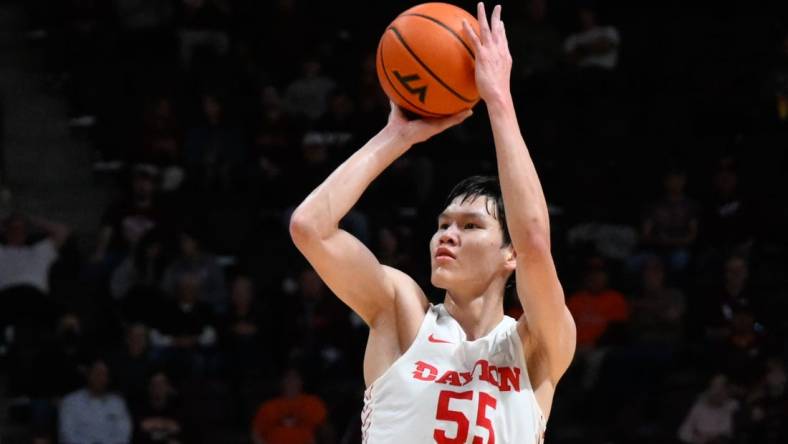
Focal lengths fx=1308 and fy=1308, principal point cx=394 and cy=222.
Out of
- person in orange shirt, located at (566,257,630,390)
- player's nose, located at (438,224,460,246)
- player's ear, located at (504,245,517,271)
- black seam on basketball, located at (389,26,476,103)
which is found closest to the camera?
black seam on basketball, located at (389,26,476,103)

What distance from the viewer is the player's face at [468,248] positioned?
4.15 meters

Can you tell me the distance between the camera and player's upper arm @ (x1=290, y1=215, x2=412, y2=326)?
3.98m

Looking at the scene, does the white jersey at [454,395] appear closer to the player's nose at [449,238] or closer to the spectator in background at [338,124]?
the player's nose at [449,238]

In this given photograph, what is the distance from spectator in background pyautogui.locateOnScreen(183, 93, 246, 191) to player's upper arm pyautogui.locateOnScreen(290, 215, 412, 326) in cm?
709

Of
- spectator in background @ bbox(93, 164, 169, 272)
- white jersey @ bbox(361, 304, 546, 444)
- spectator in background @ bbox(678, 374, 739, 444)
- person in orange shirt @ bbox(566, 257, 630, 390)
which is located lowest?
white jersey @ bbox(361, 304, 546, 444)

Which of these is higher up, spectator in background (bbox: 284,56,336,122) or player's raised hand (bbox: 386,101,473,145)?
spectator in background (bbox: 284,56,336,122)

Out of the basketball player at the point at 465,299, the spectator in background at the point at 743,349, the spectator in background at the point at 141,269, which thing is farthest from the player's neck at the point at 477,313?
the spectator in background at the point at 141,269

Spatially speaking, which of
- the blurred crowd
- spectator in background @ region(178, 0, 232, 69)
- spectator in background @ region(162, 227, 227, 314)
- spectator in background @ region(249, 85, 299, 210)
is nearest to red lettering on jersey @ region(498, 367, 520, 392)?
the blurred crowd

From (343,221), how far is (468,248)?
623cm

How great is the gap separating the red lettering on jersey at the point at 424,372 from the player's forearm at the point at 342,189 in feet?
1.64

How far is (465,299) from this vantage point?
424cm

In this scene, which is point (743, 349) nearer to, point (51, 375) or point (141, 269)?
point (141, 269)

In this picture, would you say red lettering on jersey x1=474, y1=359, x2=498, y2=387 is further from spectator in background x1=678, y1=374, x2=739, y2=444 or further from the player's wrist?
spectator in background x1=678, y1=374, x2=739, y2=444

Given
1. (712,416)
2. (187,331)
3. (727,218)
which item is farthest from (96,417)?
(727,218)
